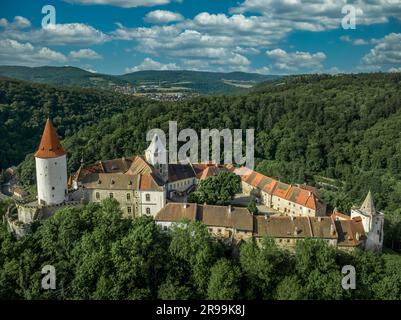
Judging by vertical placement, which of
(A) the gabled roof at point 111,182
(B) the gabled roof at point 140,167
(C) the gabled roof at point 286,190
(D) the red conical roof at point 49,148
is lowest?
(C) the gabled roof at point 286,190

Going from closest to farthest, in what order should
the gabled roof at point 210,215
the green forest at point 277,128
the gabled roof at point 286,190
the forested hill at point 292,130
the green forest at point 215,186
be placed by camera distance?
1. the green forest at point 215,186
2. the gabled roof at point 210,215
3. the gabled roof at point 286,190
4. the forested hill at point 292,130
5. the green forest at point 277,128

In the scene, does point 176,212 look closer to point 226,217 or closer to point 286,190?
point 226,217

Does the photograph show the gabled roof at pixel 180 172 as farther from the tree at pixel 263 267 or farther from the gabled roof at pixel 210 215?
the tree at pixel 263 267

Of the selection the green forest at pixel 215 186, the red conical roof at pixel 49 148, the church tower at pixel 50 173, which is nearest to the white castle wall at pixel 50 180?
the church tower at pixel 50 173

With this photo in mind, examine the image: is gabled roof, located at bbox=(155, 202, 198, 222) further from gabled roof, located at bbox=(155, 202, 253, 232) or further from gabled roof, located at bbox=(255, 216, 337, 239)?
gabled roof, located at bbox=(255, 216, 337, 239)
